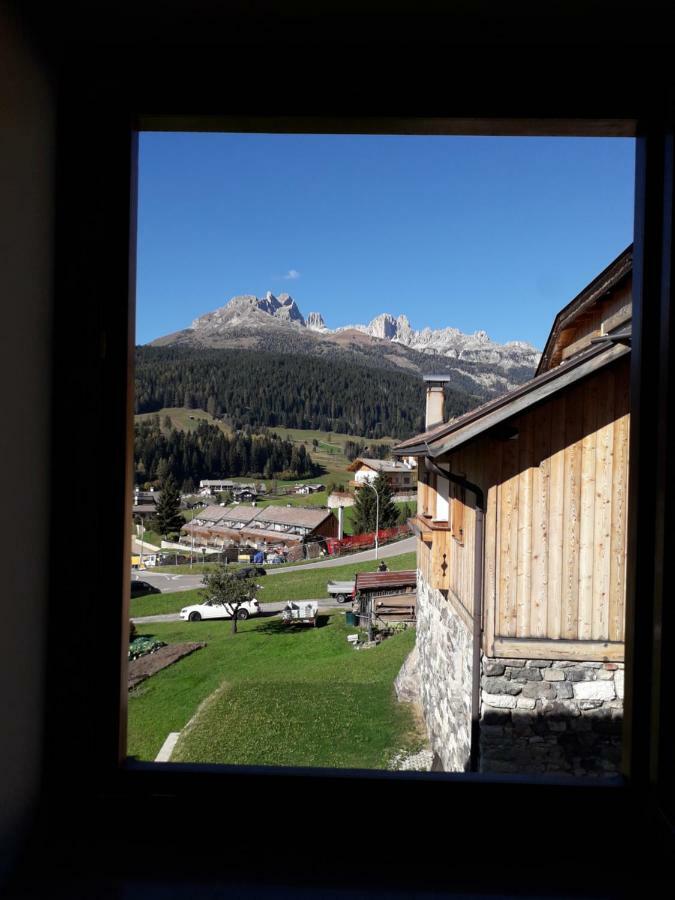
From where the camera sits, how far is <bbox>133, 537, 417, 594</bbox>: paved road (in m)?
14.6

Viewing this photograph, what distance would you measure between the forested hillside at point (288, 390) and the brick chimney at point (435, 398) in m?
9.58

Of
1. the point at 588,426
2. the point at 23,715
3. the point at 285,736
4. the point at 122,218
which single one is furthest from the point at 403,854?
the point at 285,736

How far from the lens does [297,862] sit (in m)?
0.78

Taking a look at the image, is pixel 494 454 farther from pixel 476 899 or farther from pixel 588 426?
pixel 476 899

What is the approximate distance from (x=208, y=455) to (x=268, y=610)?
4.57 metres

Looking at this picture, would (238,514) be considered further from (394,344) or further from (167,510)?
(394,344)

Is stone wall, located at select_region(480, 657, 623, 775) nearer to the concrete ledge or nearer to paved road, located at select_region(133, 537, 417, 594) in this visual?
the concrete ledge

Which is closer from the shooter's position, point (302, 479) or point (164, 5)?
point (164, 5)

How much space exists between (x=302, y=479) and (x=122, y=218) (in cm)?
2162

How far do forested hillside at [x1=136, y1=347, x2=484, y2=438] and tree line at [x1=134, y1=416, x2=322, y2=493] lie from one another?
1.33m

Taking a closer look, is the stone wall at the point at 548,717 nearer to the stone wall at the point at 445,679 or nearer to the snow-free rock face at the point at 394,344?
the stone wall at the point at 445,679

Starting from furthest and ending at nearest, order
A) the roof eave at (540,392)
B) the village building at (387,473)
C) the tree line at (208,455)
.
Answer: the village building at (387,473) < the tree line at (208,455) < the roof eave at (540,392)

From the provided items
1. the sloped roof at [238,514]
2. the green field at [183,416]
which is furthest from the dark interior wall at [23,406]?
the green field at [183,416]

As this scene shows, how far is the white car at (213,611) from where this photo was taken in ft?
40.2
